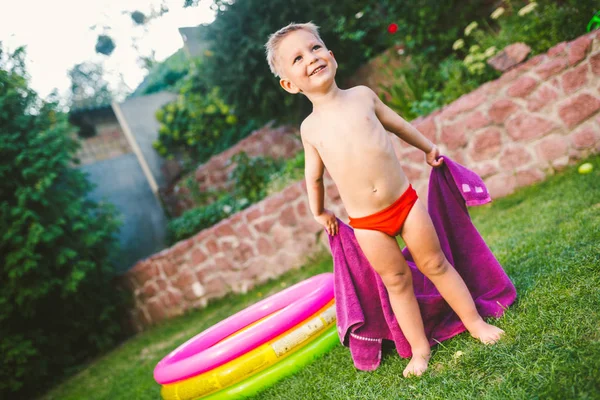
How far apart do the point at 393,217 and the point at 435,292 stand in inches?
24.9

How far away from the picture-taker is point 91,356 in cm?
584

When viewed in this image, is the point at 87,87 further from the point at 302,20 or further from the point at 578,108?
the point at 578,108

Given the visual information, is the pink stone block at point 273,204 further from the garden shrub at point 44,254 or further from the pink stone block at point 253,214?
the garden shrub at point 44,254

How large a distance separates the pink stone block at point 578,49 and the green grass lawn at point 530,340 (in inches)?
37.3

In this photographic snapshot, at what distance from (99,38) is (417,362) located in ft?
67.6

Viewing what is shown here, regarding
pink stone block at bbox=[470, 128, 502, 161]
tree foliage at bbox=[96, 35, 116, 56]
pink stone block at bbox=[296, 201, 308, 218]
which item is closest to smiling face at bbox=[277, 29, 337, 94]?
pink stone block at bbox=[470, 128, 502, 161]

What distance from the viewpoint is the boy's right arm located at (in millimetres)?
1949

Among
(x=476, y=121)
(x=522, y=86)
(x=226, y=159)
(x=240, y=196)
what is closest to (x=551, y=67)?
(x=522, y=86)

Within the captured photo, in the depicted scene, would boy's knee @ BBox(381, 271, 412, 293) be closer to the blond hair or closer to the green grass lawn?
the green grass lawn

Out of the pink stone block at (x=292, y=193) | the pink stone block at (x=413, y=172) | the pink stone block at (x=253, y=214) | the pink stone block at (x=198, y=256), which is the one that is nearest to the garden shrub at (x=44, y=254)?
the pink stone block at (x=198, y=256)

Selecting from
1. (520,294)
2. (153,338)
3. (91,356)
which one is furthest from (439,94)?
(91,356)

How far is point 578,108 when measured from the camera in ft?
12.7

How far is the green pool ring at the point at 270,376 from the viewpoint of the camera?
7.77 ft

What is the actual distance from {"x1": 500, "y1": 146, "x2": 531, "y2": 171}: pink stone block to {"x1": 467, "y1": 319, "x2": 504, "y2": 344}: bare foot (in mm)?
2936
